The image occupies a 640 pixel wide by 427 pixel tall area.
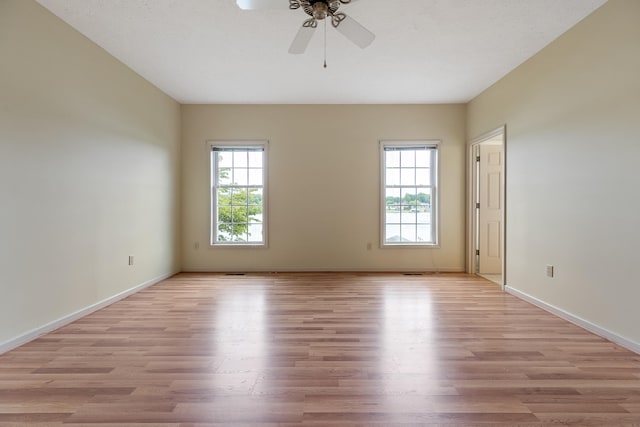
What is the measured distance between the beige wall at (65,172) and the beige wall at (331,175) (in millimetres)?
1204

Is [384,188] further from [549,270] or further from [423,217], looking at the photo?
[549,270]

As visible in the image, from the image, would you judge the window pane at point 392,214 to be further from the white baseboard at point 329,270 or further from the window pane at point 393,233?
the white baseboard at point 329,270

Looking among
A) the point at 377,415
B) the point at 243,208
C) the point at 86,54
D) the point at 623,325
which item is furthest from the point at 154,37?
the point at 623,325

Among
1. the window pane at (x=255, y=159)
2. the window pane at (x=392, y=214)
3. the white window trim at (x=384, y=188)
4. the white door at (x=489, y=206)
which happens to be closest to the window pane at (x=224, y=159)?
the window pane at (x=255, y=159)

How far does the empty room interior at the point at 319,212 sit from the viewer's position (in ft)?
6.30

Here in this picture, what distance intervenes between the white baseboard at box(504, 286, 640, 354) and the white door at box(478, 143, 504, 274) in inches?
49.4

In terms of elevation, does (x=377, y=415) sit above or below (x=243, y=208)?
below

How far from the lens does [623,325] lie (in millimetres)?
2465

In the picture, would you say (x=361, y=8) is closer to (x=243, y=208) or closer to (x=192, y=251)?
(x=243, y=208)

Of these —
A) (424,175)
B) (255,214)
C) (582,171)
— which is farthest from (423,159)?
(255,214)

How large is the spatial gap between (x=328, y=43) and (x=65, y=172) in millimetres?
2806

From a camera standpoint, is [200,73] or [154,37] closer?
[154,37]

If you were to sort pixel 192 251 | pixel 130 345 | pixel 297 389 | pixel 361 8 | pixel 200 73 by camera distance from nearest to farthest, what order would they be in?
pixel 297 389 < pixel 130 345 < pixel 361 8 < pixel 200 73 < pixel 192 251

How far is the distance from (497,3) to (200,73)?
329cm
